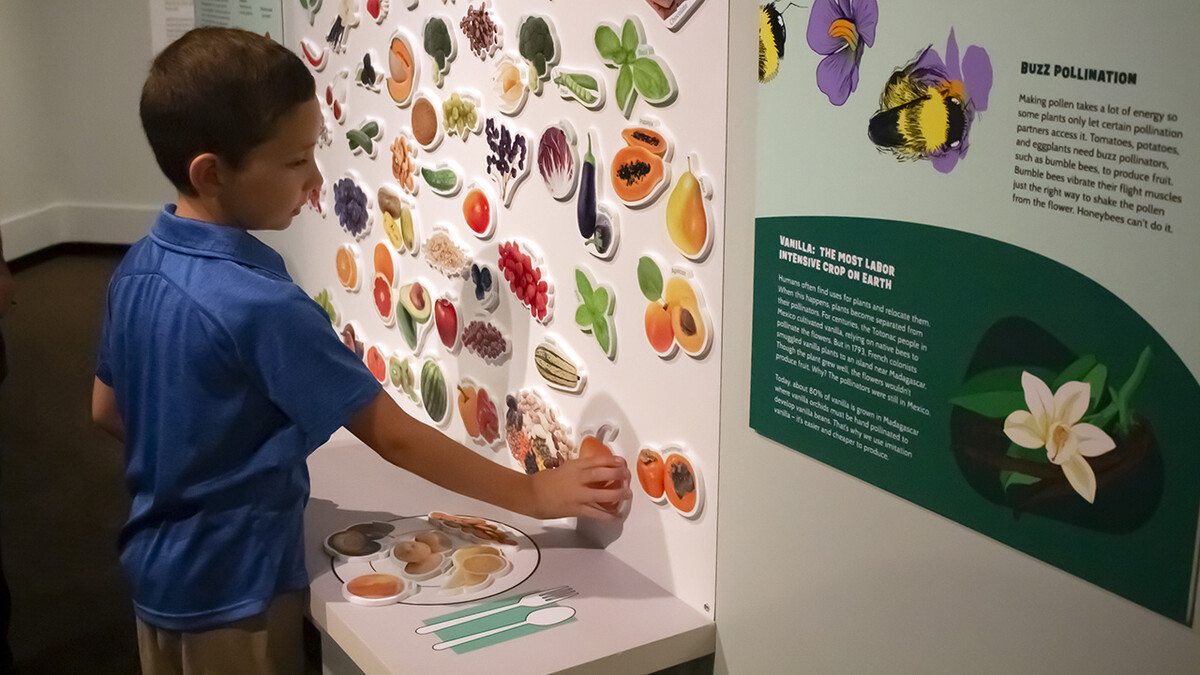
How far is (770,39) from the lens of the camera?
3.93ft

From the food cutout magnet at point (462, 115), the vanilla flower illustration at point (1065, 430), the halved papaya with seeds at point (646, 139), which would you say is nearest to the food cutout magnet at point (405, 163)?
the food cutout magnet at point (462, 115)

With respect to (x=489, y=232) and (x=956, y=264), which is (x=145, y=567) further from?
(x=956, y=264)

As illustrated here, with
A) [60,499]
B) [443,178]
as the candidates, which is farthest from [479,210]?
[60,499]

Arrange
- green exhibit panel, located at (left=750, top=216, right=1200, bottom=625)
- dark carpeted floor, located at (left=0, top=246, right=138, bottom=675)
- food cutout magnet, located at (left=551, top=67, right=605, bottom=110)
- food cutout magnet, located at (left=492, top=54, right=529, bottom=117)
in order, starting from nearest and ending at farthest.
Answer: green exhibit panel, located at (left=750, top=216, right=1200, bottom=625) → food cutout magnet, located at (left=551, top=67, right=605, bottom=110) → food cutout magnet, located at (left=492, top=54, right=529, bottom=117) → dark carpeted floor, located at (left=0, top=246, right=138, bottom=675)

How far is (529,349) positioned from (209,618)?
55 centimetres

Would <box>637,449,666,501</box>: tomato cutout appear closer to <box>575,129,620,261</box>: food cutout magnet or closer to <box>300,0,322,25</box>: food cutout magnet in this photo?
<box>575,129,620,261</box>: food cutout magnet

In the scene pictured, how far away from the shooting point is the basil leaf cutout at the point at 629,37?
1.38 metres

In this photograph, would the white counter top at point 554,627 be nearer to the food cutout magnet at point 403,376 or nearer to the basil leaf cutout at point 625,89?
the food cutout magnet at point 403,376

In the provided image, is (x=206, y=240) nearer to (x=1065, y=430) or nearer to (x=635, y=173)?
(x=635, y=173)

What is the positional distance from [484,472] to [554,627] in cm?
21

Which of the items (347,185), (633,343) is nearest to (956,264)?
(633,343)

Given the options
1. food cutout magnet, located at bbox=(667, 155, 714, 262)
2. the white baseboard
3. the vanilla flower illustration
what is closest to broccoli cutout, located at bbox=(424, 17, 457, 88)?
food cutout magnet, located at bbox=(667, 155, 714, 262)

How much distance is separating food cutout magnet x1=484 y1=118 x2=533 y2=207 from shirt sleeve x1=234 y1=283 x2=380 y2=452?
1.26 feet

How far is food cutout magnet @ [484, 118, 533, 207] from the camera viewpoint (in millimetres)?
1622
